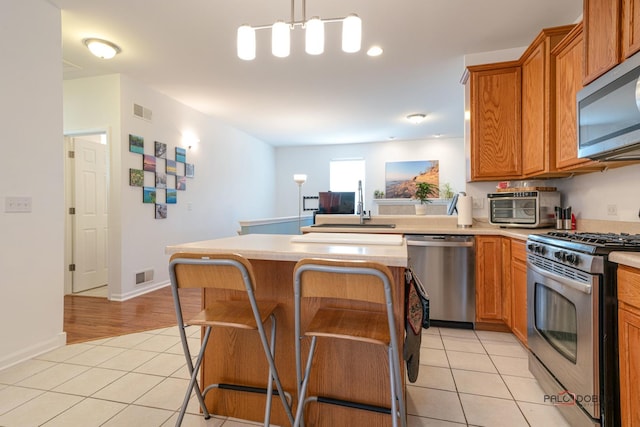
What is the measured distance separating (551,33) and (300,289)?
2775mm

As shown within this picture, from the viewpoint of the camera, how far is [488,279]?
282 cm

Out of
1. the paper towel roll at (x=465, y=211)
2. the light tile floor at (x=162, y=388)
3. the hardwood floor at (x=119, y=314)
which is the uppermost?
the paper towel roll at (x=465, y=211)

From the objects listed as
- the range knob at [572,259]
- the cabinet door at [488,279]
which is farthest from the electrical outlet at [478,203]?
the range knob at [572,259]

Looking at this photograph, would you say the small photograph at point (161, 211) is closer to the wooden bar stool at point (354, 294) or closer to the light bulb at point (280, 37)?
the light bulb at point (280, 37)

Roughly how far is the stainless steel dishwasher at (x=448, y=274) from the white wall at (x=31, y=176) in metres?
2.96

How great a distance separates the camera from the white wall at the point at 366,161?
7207mm

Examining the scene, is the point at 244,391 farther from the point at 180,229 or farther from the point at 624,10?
the point at 180,229

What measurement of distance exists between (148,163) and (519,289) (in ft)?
14.0

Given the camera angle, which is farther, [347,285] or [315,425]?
[315,425]

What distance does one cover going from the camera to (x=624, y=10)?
5.02 feet

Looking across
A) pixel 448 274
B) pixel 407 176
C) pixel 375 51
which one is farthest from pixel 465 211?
pixel 407 176

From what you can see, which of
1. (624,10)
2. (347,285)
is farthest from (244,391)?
(624,10)

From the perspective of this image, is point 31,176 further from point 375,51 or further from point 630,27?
point 630,27

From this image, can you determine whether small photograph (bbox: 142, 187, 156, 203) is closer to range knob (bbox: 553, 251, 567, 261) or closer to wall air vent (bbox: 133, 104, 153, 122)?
wall air vent (bbox: 133, 104, 153, 122)
